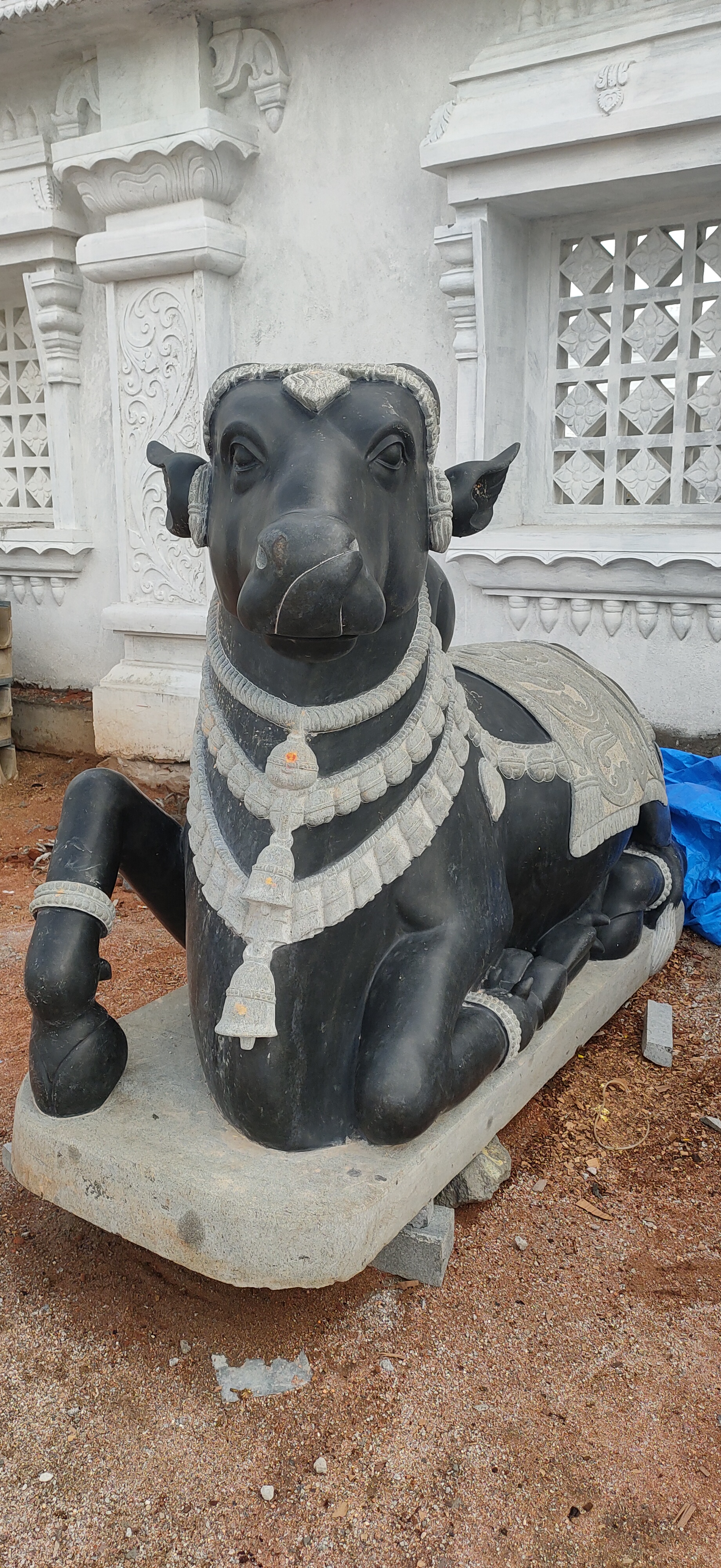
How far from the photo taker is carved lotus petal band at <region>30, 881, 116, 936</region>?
1.86 metres

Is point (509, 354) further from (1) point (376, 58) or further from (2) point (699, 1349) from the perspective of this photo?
(2) point (699, 1349)

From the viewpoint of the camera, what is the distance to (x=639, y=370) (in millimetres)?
4250

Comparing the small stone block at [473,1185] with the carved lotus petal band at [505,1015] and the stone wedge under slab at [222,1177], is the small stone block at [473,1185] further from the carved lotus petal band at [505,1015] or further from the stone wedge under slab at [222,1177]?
the carved lotus petal band at [505,1015]

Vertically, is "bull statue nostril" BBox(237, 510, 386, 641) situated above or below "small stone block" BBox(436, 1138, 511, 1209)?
above

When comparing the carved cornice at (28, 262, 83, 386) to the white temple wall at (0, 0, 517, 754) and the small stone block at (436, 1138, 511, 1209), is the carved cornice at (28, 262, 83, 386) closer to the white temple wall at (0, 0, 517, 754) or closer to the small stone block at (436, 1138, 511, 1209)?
the white temple wall at (0, 0, 517, 754)

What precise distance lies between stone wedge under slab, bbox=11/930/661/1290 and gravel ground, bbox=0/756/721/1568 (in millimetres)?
172

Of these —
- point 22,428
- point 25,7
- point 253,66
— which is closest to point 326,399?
point 253,66

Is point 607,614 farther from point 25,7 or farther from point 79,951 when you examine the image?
point 25,7

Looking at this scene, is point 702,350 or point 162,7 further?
point 162,7

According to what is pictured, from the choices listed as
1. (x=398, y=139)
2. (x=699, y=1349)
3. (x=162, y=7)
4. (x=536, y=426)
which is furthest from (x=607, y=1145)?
(x=162, y=7)

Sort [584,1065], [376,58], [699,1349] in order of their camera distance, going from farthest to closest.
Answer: [376,58], [584,1065], [699,1349]

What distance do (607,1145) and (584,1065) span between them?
0.35 m

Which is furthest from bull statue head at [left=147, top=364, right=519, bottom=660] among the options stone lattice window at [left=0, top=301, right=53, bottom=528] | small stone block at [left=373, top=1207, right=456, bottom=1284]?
stone lattice window at [left=0, top=301, right=53, bottom=528]

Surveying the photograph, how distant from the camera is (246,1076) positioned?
68.7 inches
